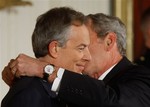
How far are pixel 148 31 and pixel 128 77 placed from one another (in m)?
1.53

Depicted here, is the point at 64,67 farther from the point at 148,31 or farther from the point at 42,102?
the point at 148,31

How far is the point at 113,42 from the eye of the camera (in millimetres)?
2719

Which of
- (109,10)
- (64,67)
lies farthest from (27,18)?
(64,67)

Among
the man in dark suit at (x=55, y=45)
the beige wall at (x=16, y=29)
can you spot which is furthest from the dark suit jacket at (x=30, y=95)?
the beige wall at (x=16, y=29)

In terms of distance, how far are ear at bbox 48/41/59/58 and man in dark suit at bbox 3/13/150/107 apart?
0.07m

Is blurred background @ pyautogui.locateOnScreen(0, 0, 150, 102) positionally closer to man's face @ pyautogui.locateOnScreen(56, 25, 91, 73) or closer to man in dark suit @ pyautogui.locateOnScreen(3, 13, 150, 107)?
man in dark suit @ pyautogui.locateOnScreen(3, 13, 150, 107)

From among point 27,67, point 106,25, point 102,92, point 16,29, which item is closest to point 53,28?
point 27,67

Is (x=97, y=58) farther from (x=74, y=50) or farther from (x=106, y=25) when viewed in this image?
(x=74, y=50)

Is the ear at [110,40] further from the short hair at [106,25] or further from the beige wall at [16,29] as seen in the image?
the beige wall at [16,29]

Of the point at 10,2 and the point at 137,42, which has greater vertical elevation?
the point at 10,2

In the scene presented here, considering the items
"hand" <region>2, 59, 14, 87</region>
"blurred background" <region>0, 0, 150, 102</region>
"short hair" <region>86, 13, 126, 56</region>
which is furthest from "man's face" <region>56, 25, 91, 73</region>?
"blurred background" <region>0, 0, 150, 102</region>

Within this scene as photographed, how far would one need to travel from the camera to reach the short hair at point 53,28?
206 cm

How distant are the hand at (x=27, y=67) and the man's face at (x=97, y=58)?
630mm

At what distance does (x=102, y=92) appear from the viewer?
2146mm
